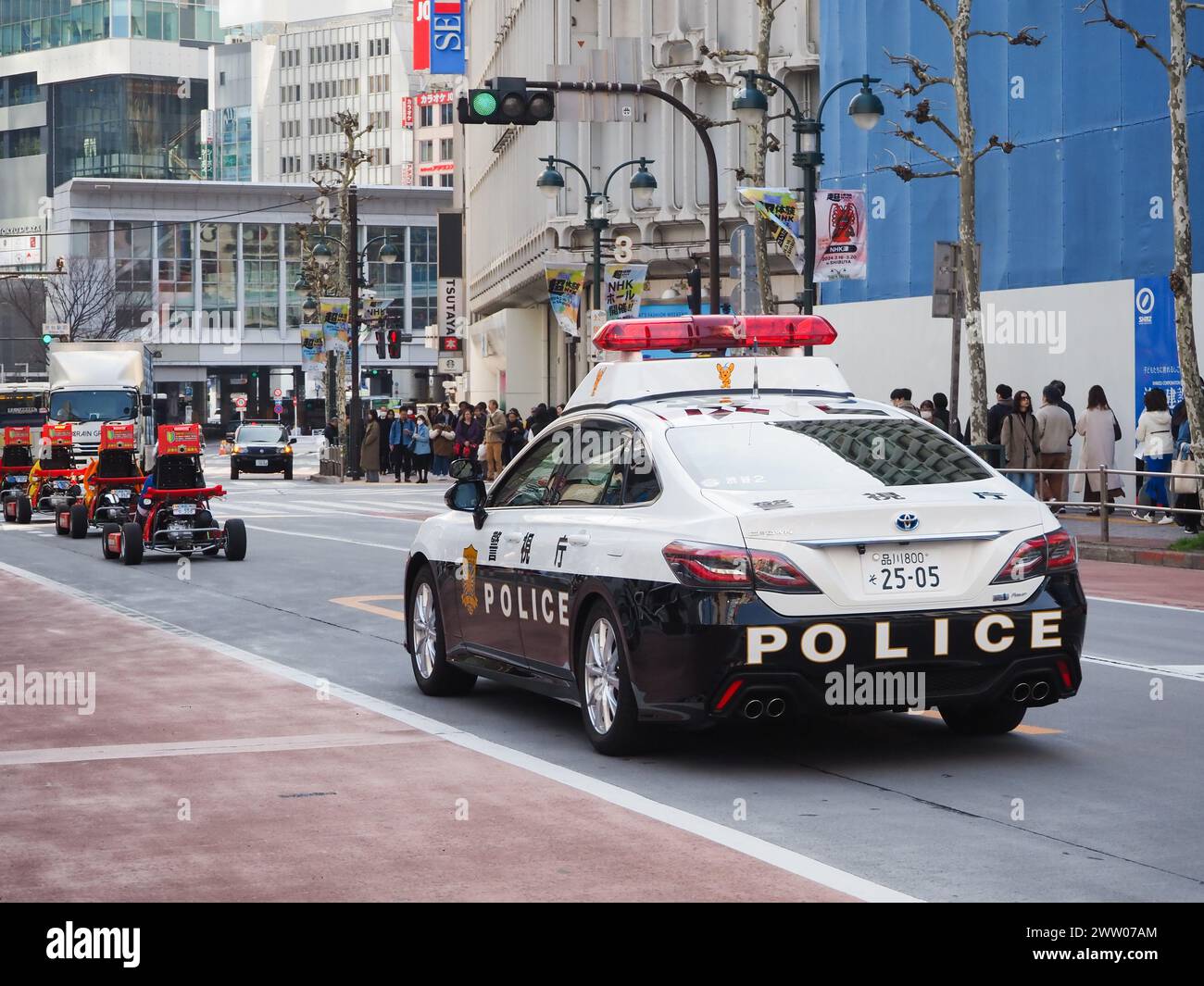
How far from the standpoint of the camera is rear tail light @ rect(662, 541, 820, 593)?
8367 mm

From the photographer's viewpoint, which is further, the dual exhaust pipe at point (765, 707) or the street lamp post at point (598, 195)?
the street lamp post at point (598, 195)

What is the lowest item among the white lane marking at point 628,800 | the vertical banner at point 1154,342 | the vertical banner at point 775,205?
the white lane marking at point 628,800

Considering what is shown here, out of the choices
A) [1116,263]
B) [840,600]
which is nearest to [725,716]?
[840,600]

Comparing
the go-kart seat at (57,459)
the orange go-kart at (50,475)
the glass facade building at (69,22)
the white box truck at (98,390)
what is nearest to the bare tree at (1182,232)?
the orange go-kart at (50,475)

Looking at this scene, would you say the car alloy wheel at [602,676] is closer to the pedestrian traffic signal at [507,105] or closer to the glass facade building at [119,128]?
the pedestrian traffic signal at [507,105]

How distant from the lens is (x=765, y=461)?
358 inches

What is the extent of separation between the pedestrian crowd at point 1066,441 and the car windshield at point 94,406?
716 inches

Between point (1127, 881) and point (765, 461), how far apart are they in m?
3.05

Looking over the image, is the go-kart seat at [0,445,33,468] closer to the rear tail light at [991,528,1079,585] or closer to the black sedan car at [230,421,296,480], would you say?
the black sedan car at [230,421,296,480]

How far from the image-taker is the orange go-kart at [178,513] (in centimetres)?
2306

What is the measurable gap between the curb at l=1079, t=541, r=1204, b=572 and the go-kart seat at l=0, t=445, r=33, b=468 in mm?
20579

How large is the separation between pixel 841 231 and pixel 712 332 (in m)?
18.5

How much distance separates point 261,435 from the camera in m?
59.3

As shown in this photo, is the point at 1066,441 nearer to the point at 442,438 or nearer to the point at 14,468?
the point at 14,468
